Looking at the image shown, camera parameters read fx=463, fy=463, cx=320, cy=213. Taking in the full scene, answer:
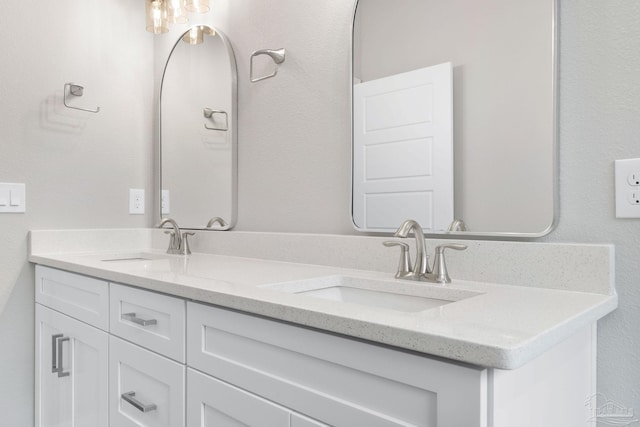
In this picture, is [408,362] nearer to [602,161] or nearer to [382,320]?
[382,320]

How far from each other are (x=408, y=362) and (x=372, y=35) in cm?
104

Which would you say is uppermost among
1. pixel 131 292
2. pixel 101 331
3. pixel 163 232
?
pixel 163 232

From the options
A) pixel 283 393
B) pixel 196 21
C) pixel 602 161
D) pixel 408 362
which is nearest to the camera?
pixel 408 362

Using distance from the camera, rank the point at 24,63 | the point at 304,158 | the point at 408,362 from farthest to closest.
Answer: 1. the point at 24,63
2. the point at 304,158
3. the point at 408,362

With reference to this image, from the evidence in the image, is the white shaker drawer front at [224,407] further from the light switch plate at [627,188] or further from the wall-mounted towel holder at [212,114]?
the wall-mounted towel holder at [212,114]

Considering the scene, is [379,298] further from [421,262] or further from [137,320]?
[137,320]

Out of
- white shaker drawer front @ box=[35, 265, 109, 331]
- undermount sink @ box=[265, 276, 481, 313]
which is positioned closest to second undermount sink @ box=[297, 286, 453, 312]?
undermount sink @ box=[265, 276, 481, 313]

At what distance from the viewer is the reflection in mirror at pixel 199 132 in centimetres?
187

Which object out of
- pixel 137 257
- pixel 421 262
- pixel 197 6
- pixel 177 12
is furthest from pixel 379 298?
pixel 177 12

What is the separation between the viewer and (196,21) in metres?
2.07

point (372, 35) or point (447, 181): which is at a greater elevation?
point (372, 35)

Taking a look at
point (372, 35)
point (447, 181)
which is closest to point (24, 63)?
point (372, 35)

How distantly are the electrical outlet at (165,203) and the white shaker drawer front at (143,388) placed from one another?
88cm

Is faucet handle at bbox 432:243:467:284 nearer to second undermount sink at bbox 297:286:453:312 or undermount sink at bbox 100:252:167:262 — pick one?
second undermount sink at bbox 297:286:453:312
